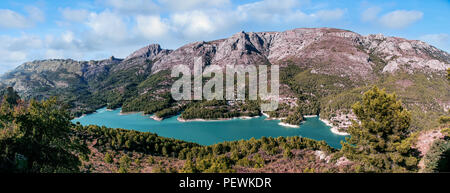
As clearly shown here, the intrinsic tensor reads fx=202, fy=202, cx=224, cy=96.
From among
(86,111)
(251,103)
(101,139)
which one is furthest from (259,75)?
(101,139)

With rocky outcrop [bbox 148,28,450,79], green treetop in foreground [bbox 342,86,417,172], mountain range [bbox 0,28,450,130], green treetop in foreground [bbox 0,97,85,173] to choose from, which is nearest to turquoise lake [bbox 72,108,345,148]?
mountain range [bbox 0,28,450,130]

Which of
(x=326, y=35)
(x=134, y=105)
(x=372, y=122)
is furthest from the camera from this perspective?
(x=326, y=35)

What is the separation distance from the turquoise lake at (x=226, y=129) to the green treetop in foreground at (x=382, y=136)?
52.7 metres

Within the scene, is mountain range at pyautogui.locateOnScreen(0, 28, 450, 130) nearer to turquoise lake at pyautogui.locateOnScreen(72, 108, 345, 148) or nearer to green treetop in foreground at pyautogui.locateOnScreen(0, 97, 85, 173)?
turquoise lake at pyautogui.locateOnScreen(72, 108, 345, 148)

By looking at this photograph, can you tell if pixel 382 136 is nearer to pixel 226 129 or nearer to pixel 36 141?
pixel 36 141

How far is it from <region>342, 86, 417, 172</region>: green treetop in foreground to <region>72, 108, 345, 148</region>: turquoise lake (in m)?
52.7

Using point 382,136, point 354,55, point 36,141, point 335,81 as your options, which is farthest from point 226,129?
point 354,55

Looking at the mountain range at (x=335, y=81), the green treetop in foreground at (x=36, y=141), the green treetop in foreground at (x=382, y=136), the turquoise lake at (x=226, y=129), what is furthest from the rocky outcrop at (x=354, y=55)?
the green treetop in foreground at (x=36, y=141)

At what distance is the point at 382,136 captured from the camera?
13.6 metres

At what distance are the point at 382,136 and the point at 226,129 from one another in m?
68.8
